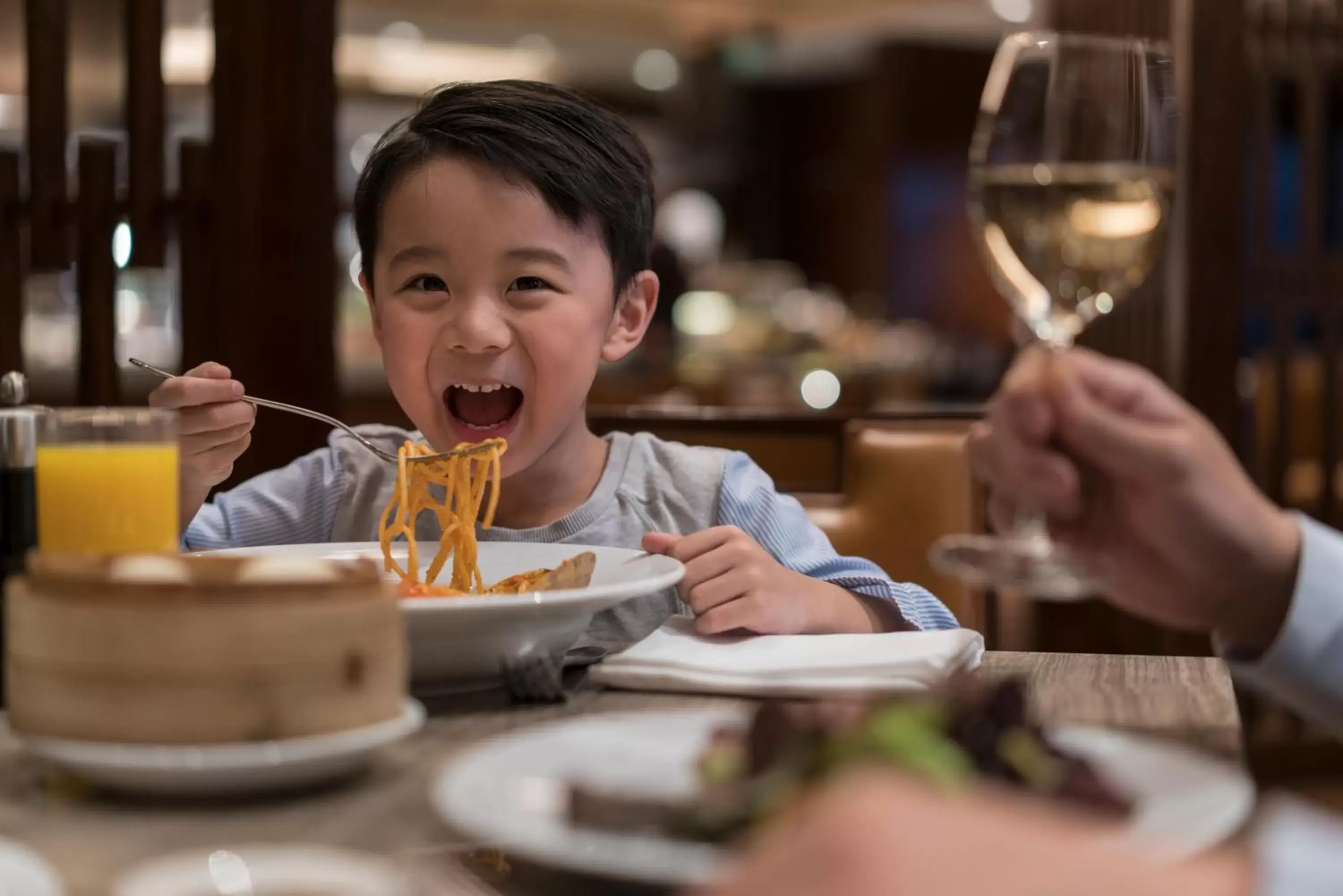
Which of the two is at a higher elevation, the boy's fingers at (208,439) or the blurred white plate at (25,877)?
the boy's fingers at (208,439)

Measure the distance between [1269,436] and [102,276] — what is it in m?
2.90

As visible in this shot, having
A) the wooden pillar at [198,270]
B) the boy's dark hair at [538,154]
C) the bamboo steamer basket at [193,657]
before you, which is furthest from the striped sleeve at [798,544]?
the wooden pillar at [198,270]

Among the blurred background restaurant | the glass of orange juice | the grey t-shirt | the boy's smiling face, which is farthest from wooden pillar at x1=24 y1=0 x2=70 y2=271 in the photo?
the glass of orange juice

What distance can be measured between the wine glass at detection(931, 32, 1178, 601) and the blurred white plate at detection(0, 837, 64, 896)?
527 mm

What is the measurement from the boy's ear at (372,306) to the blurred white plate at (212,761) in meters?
0.88

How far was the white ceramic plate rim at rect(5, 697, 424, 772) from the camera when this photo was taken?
726 mm

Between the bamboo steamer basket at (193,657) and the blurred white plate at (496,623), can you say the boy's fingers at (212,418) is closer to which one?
the blurred white plate at (496,623)

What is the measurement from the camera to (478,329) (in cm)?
150

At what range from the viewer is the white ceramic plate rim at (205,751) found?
73 centimetres

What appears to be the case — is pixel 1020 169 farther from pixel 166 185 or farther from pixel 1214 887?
pixel 166 185

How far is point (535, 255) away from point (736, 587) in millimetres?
498

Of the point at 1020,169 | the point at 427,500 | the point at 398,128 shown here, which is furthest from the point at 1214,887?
the point at 398,128

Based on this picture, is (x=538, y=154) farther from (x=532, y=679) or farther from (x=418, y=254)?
(x=532, y=679)

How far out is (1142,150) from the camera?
3.14 ft
